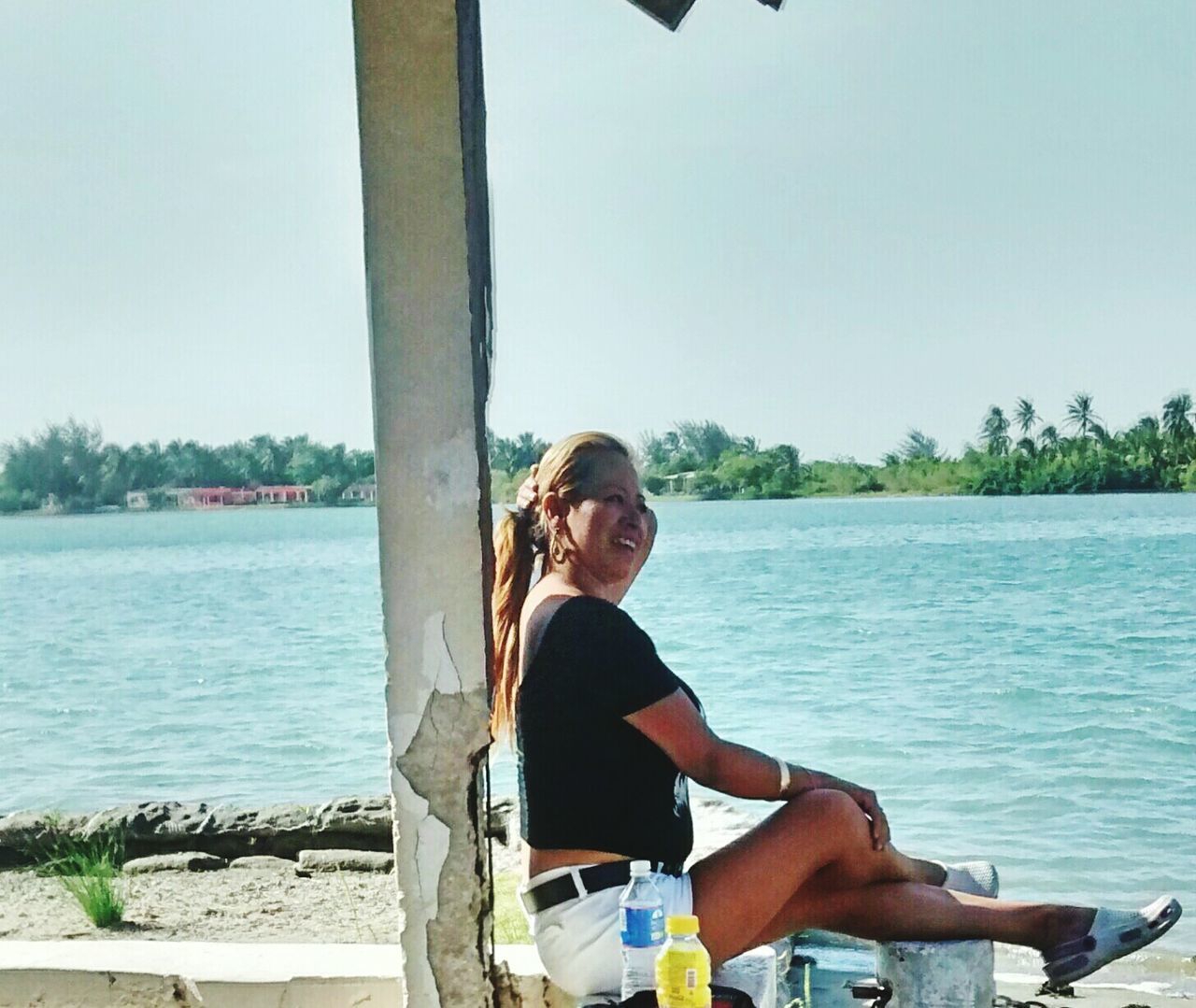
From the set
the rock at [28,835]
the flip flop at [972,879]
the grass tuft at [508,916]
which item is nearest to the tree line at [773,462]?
the rock at [28,835]

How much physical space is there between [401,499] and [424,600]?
173mm

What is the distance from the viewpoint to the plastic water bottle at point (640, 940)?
1.95m

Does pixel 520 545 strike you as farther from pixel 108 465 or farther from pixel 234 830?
pixel 108 465

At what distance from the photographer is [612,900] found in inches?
85.5

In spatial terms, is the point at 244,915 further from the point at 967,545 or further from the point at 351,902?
the point at 967,545

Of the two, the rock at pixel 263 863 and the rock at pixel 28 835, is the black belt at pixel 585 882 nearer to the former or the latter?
the rock at pixel 263 863

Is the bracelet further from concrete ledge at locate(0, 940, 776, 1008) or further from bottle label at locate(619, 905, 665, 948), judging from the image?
bottle label at locate(619, 905, 665, 948)

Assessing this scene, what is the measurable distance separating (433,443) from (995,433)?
50.3 meters

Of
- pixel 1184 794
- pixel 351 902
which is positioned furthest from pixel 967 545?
pixel 351 902

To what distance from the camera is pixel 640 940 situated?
196 centimetres

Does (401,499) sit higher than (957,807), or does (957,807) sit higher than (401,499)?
(401,499)

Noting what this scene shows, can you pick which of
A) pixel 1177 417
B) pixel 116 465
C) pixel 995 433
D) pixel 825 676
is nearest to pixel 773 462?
pixel 995 433

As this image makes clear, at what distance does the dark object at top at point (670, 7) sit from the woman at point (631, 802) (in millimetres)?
768

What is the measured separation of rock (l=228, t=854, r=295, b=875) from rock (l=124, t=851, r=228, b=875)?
88mm
